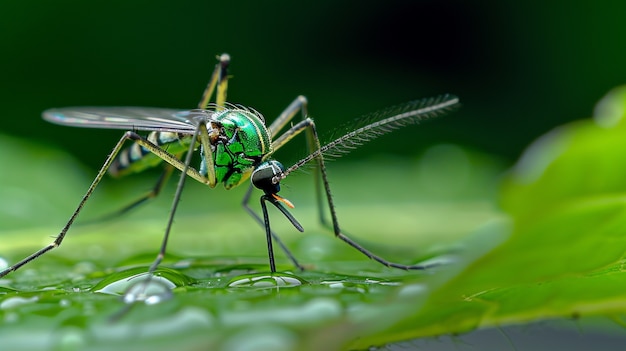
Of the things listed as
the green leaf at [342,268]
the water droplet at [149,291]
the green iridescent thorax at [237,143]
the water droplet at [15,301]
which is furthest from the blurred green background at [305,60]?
the water droplet at [15,301]

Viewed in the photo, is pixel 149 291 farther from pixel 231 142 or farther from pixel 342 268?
pixel 231 142

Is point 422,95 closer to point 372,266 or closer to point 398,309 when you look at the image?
point 372,266

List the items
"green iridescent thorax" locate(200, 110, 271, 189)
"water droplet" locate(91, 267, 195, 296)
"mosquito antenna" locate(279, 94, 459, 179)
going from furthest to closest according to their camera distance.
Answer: "green iridescent thorax" locate(200, 110, 271, 189)
"mosquito antenna" locate(279, 94, 459, 179)
"water droplet" locate(91, 267, 195, 296)

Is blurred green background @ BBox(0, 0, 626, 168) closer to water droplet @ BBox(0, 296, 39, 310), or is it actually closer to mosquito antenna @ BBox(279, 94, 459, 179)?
mosquito antenna @ BBox(279, 94, 459, 179)

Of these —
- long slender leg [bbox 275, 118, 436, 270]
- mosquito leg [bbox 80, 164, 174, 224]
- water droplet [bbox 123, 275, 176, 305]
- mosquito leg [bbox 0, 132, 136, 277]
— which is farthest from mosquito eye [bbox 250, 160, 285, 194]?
mosquito leg [bbox 80, 164, 174, 224]

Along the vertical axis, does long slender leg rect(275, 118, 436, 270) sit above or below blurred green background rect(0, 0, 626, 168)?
below

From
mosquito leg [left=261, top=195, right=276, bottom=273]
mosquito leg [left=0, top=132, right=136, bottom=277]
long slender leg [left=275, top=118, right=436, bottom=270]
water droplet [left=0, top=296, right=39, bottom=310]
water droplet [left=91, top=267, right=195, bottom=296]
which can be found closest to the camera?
water droplet [left=0, top=296, right=39, bottom=310]

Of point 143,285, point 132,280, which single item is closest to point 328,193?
point 132,280

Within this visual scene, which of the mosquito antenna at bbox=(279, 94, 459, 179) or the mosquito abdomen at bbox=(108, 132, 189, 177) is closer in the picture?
the mosquito antenna at bbox=(279, 94, 459, 179)
